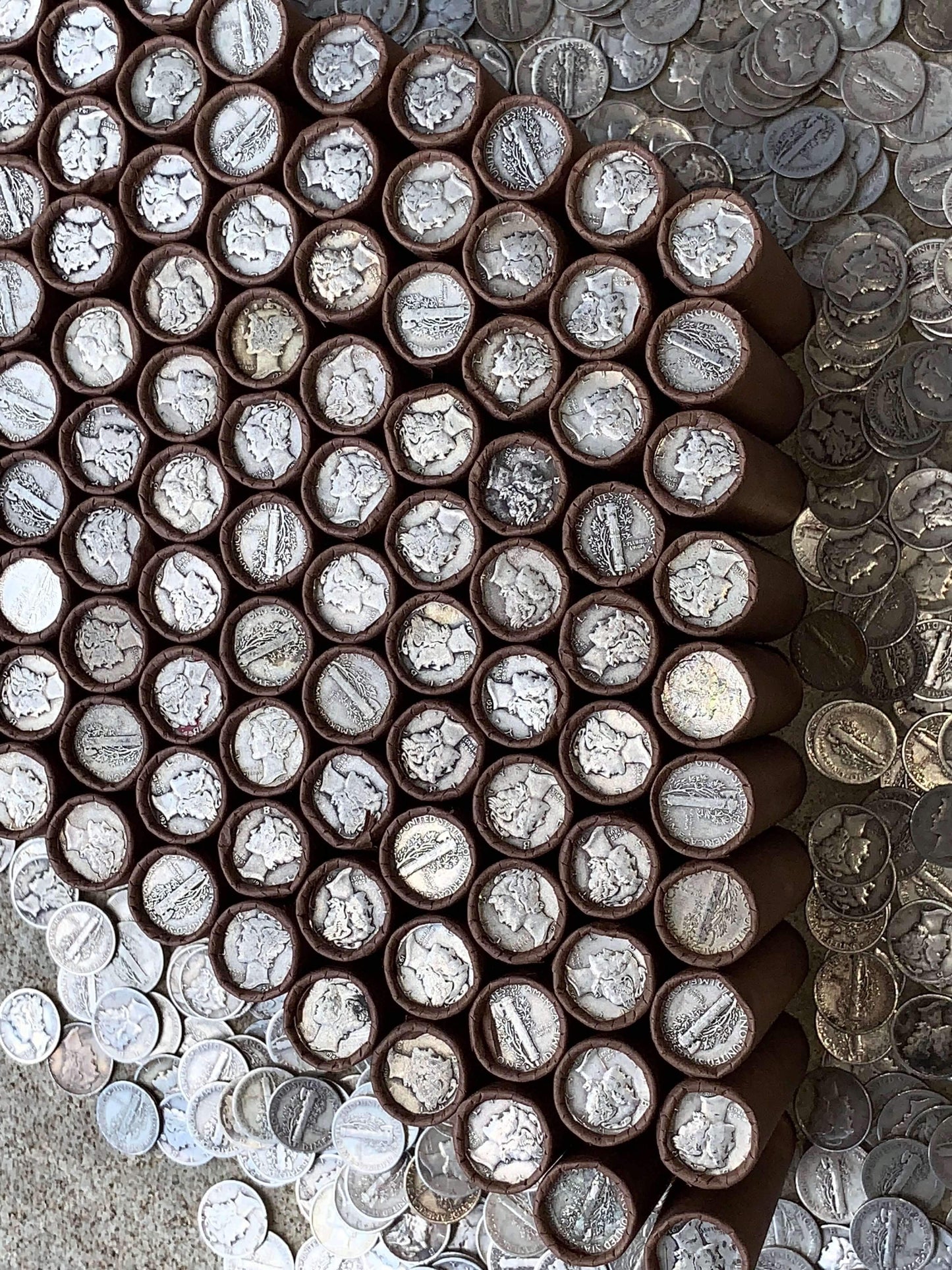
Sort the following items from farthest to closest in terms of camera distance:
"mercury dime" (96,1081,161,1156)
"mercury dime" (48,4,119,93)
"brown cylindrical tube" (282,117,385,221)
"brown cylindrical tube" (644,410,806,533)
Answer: "mercury dime" (96,1081,161,1156) < "mercury dime" (48,4,119,93) < "brown cylindrical tube" (282,117,385,221) < "brown cylindrical tube" (644,410,806,533)

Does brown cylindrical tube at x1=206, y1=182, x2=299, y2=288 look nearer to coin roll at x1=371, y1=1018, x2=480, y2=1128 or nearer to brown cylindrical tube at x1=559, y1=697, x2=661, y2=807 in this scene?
brown cylindrical tube at x1=559, y1=697, x2=661, y2=807

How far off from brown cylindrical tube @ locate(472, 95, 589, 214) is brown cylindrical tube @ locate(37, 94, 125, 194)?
445 millimetres

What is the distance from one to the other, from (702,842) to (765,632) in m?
0.27

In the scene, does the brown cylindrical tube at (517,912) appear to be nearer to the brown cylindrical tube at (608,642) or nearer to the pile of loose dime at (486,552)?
the pile of loose dime at (486,552)

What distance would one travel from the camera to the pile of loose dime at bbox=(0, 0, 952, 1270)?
121cm

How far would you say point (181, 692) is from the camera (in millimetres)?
1400

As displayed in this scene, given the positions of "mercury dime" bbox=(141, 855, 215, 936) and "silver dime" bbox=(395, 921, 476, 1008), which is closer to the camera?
"silver dime" bbox=(395, 921, 476, 1008)

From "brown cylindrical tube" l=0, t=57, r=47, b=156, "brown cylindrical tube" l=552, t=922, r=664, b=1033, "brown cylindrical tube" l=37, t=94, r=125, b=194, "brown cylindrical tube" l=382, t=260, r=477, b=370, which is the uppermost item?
"brown cylindrical tube" l=0, t=57, r=47, b=156

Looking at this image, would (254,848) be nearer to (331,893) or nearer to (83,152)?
(331,893)

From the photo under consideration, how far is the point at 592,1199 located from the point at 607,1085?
12 centimetres

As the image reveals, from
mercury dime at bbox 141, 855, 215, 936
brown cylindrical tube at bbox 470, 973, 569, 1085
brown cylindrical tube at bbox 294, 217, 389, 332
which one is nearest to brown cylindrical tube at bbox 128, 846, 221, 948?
mercury dime at bbox 141, 855, 215, 936

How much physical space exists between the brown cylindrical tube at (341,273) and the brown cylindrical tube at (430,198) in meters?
0.04

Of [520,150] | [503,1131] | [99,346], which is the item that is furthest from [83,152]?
[503,1131]

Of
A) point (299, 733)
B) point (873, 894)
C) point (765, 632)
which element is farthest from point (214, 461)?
point (873, 894)
